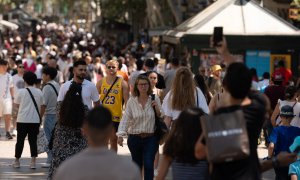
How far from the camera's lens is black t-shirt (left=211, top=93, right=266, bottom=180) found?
22.0 ft

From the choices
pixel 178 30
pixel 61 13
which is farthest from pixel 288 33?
pixel 61 13

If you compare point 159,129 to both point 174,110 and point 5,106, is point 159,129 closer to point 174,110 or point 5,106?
point 174,110

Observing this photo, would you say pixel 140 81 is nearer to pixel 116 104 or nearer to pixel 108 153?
pixel 116 104

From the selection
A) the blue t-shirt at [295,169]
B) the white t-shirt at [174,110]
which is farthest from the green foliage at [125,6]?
the blue t-shirt at [295,169]

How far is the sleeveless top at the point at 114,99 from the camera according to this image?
46.1 ft

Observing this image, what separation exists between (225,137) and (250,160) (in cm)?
44

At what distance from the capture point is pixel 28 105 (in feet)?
48.3

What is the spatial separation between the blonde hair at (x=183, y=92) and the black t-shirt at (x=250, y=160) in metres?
3.55

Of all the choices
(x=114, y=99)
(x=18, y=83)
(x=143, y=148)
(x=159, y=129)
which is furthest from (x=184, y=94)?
(x=18, y=83)

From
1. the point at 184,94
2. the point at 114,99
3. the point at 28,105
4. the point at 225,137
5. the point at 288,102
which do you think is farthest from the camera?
the point at 28,105

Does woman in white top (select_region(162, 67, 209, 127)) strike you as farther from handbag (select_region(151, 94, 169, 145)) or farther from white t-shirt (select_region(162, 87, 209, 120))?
handbag (select_region(151, 94, 169, 145))

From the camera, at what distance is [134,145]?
1145 cm

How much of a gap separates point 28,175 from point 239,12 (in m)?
10.2

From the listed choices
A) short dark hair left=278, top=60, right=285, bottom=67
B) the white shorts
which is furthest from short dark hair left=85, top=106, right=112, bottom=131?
short dark hair left=278, top=60, right=285, bottom=67
